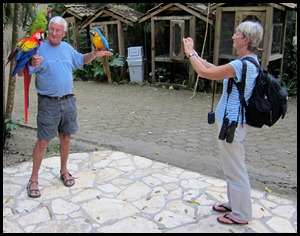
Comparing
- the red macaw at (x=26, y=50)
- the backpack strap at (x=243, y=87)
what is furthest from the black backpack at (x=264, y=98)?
the red macaw at (x=26, y=50)

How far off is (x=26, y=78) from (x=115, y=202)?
1478 mm

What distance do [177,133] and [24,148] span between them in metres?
2.34

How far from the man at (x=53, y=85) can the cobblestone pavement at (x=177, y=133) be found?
1.50 meters

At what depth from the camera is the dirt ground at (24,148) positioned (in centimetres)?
447

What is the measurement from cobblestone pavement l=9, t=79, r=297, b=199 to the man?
1.50 m

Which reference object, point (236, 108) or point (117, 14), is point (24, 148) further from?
point (117, 14)

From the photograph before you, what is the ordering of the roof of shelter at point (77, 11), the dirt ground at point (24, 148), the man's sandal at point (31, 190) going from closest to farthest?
the man's sandal at point (31, 190), the dirt ground at point (24, 148), the roof of shelter at point (77, 11)

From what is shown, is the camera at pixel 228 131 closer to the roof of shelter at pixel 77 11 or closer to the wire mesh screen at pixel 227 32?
the wire mesh screen at pixel 227 32

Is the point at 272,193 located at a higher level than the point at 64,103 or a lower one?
lower

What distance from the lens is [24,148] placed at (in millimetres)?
4836

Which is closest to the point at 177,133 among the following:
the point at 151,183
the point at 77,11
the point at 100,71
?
the point at 151,183

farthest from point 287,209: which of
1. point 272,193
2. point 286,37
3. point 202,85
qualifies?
point 286,37

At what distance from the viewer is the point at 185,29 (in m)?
8.47

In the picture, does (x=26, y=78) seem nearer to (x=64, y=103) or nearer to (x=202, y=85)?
(x=64, y=103)
